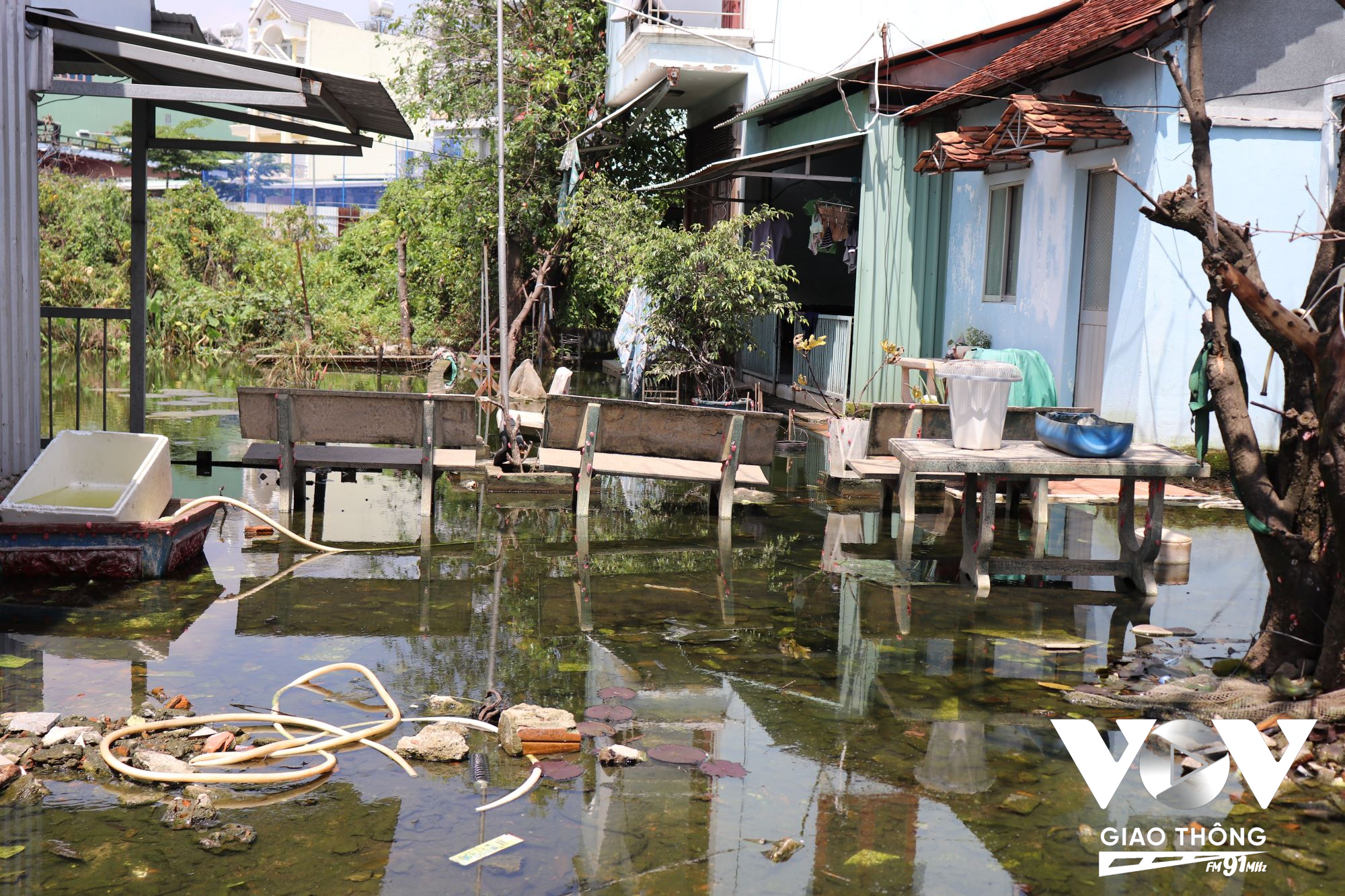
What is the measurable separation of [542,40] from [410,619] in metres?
19.0

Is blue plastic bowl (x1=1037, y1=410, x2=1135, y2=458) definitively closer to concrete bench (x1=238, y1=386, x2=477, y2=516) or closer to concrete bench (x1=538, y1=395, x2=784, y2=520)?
concrete bench (x1=538, y1=395, x2=784, y2=520)

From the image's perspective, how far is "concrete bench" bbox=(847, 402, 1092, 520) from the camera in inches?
372

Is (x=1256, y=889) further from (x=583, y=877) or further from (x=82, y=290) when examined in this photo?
(x=82, y=290)

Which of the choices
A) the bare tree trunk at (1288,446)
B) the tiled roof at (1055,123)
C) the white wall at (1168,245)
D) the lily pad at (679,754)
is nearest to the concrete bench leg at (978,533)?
the bare tree trunk at (1288,446)

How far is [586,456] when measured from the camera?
31.1ft

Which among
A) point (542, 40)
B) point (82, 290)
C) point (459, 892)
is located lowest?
point (459, 892)

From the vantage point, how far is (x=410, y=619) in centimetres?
661

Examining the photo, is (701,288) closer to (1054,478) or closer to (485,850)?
(1054,478)

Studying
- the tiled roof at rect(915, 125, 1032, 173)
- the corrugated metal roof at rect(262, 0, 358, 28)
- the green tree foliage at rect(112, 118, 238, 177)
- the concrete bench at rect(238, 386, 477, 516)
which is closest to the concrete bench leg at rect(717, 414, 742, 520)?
the concrete bench at rect(238, 386, 477, 516)

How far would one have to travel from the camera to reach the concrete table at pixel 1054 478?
7258 millimetres

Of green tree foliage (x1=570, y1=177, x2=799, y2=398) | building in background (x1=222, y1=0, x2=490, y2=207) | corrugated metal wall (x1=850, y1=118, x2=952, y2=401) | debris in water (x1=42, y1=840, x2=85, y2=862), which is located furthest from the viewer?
building in background (x1=222, y1=0, x2=490, y2=207)

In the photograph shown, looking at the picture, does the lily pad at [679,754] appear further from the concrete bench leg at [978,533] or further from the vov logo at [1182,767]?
the concrete bench leg at [978,533]

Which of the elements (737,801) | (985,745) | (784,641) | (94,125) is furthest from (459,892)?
(94,125)

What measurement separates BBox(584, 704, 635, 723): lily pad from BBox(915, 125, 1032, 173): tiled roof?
345 inches
